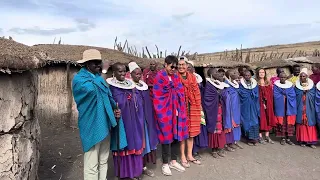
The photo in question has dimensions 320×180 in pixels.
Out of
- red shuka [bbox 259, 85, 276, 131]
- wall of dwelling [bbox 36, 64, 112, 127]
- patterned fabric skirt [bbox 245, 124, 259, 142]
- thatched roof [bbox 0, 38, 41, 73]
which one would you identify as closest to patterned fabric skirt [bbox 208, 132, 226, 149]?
patterned fabric skirt [bbox 245, 124, 259, 142]

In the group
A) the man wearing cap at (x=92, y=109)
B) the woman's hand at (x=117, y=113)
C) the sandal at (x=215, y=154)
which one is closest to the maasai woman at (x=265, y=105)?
the sandal at (x=215, y=154)

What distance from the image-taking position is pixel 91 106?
3.77 metres

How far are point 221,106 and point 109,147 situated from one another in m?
2.59

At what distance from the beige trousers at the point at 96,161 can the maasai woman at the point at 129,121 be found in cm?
31

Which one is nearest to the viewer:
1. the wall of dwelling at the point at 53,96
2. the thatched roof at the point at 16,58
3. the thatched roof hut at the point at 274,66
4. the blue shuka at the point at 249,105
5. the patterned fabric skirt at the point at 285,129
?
the thatched roof at the point at 16,58

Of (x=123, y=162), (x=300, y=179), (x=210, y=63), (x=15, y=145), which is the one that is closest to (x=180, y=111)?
(x=123, y=162)

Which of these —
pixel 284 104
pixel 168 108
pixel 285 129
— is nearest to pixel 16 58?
pixel 168 108

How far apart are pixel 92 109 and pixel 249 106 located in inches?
159

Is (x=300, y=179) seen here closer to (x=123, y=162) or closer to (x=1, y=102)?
(x=123, y=162)

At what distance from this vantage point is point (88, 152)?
387 cm

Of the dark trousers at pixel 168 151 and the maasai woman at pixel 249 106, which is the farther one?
the maasai woman at pixel 249 106

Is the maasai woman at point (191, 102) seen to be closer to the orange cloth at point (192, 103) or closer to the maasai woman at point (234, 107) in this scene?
the orange cloth at point (192, 103)

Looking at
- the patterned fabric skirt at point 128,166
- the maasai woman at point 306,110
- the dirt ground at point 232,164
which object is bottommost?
the dirt ground at point 232,164

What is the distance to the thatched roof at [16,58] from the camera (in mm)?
3041
